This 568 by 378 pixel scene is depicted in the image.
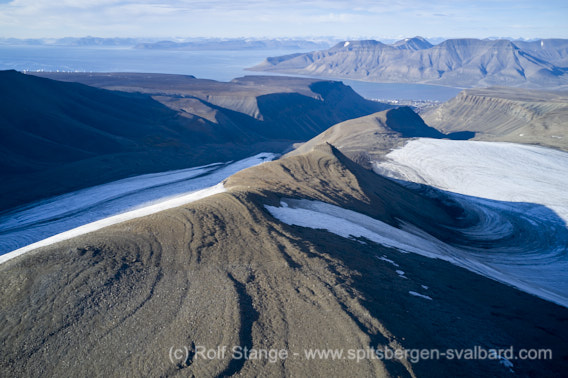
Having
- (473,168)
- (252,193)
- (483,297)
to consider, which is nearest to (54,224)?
(252,193)

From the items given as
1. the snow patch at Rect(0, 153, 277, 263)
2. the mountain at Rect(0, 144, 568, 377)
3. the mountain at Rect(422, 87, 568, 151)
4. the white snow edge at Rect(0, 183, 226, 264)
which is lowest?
the mountain at Rect(422, 87, 568, 151)

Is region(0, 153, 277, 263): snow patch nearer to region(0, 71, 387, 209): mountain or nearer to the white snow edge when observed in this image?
the white snow edge

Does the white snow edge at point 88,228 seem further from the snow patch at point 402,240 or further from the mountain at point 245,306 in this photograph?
the snow patch at point 402,240

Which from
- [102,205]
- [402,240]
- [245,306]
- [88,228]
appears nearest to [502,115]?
[402,240]

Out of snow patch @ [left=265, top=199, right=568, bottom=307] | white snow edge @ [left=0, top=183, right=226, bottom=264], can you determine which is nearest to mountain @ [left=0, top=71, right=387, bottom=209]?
white snow edge @ [left=0, top=183, right=226, bottom=264]

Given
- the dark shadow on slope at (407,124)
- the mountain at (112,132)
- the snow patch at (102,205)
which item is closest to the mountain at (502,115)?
the dark shadow on slope at (407,124)

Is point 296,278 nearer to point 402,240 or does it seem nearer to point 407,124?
point 402,240
